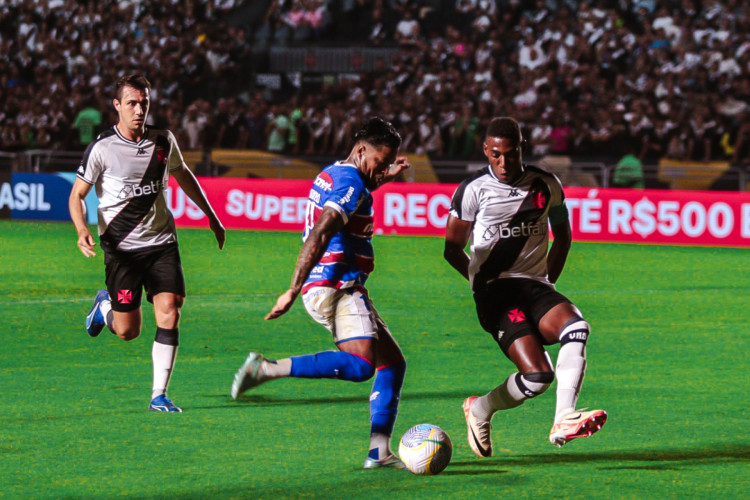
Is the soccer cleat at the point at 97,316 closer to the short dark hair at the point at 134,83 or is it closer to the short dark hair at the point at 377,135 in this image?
the short dark hair at the point at 134,83

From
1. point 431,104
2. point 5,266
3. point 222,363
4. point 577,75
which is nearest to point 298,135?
point 431,104

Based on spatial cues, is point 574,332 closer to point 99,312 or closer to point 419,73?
point 99,312

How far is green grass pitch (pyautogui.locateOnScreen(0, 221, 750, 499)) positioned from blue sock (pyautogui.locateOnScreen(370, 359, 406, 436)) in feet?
0.76

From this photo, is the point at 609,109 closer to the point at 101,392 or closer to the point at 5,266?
the point at 5,266

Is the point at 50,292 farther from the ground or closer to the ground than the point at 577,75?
closer to the ground

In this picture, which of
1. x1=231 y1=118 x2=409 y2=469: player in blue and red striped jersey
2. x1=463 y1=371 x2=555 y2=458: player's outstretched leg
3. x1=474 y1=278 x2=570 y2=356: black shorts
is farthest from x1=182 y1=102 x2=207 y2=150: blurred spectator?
x1=463 y1=371 x2=555 y2=458: player's outstretched leg

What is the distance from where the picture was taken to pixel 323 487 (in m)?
5.76

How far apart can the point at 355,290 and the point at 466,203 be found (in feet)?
2.52

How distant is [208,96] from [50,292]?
16.4 meters

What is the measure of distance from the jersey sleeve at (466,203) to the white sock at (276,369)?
118cm

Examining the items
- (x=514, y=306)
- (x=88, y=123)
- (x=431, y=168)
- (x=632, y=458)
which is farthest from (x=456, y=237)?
(x=88, y=123)

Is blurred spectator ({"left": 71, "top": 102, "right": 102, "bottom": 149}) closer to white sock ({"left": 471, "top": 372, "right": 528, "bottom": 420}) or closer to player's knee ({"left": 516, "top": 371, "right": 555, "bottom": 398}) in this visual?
white sock ({"left": 471, "top": 372, "right": 528, "bottom": 420})

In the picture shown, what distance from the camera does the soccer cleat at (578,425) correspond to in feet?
18.7

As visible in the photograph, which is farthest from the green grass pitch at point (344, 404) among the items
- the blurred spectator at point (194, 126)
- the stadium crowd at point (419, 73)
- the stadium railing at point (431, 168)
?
the blurred spectator at point (194, 126)
